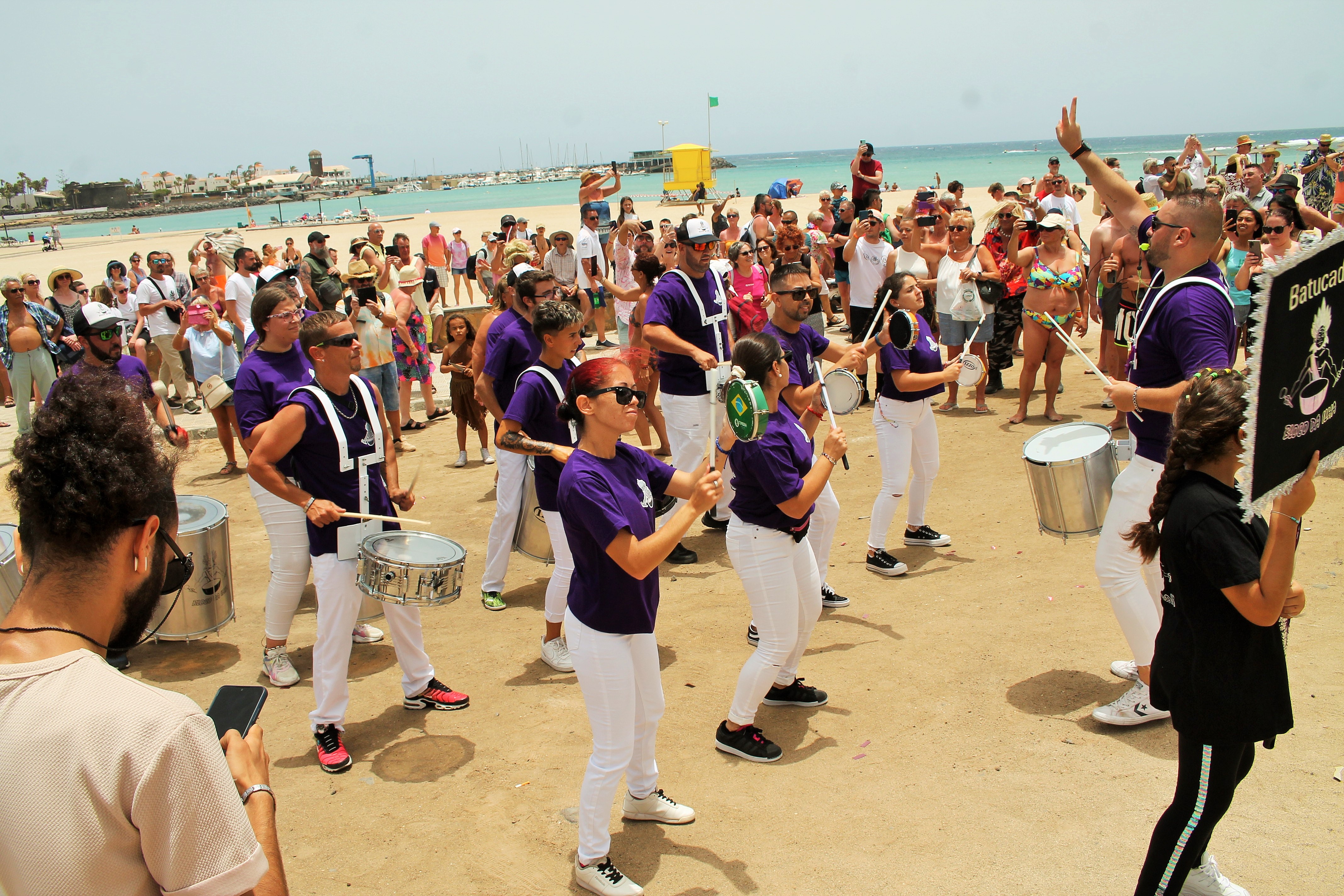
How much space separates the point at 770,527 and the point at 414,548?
6.25ft

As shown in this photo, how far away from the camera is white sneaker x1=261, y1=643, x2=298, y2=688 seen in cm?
559

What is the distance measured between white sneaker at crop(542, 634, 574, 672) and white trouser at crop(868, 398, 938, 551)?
2512 mm

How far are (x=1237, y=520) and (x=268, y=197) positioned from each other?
125m

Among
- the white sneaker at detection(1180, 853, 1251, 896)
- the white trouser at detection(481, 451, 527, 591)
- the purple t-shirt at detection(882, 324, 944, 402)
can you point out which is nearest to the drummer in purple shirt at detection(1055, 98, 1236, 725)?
the white sneaker at detection(1180, 853, 1251, 896)

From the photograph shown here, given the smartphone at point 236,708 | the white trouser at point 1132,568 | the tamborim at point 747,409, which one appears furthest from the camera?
the white trouser at point 1132,568

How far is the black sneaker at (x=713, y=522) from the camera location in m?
7.84

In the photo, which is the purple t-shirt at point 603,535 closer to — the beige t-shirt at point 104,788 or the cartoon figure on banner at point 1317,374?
the beige t-shirt at point 104,788

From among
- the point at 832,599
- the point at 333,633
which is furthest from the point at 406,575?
the point at 832,599

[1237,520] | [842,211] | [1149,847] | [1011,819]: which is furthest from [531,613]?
[842,211]

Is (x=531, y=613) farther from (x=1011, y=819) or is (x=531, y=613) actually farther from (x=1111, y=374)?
(x=1111, y=374)

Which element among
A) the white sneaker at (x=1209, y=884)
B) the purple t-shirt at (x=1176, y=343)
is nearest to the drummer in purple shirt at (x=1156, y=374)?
the purple t-shirt at (x=1176, y=343)

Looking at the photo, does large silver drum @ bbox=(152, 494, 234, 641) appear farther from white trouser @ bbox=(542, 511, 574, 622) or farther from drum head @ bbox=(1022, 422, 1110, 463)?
drum head @ bbox=(1022, 422, 1110, 463)

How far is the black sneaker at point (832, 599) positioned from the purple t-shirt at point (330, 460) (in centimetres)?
310

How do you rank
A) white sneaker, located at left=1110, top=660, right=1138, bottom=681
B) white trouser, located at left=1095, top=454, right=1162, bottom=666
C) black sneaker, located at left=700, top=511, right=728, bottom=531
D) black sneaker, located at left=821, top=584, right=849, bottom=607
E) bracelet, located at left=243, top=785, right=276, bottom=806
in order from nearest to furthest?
bracelet, located at left=243, top=785, right=276, bottom=806 → white trouser, located at left=1095, top=454, right=1162, bottom=666 → white sneaker, located at left=1110, top=660, right=1138, bottom=681 → black sneaker, located at left=821, top=584, right=849, bottom=607 → black sneaker, located at left=700, top=511, right=728, bottom=531
